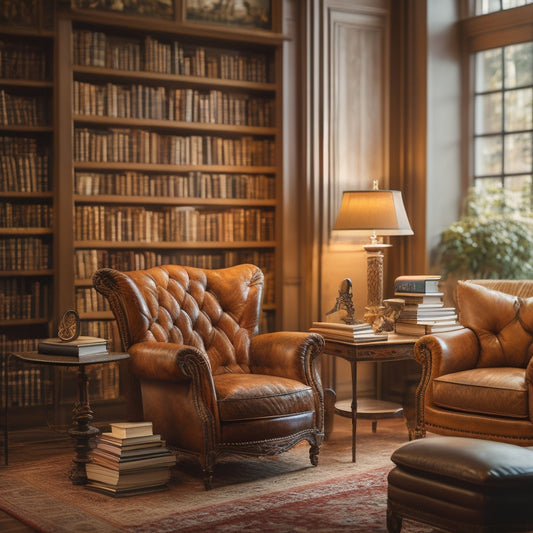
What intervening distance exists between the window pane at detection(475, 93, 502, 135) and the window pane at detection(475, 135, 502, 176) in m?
0.07

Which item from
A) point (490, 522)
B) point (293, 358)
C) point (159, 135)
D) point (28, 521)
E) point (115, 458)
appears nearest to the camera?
point (490, 522)

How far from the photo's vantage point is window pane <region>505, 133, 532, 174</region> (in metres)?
6.22

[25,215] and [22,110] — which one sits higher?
[22,110]

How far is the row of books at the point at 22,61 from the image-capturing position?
5.63m

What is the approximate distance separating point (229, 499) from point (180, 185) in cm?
262

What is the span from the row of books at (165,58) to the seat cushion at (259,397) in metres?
2.36

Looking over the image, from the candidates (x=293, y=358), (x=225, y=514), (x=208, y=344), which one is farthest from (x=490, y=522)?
(x=208, y=344)

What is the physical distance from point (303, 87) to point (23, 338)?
2.57 metres

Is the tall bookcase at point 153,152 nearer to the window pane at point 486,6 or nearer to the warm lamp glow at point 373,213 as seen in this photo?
the warm lamp glow at point 373,213

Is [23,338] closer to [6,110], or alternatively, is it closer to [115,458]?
[6,110]

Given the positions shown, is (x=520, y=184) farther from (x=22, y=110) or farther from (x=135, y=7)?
(x=22, y=110)

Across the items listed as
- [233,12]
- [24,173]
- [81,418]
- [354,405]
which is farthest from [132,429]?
[233,12]

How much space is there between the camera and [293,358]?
476cm

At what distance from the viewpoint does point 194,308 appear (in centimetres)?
500
